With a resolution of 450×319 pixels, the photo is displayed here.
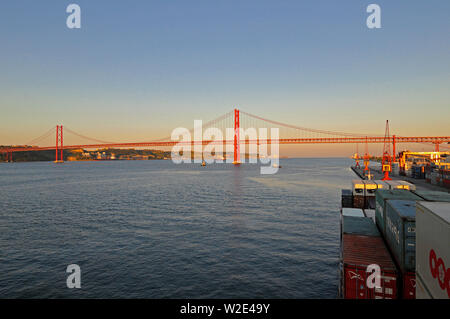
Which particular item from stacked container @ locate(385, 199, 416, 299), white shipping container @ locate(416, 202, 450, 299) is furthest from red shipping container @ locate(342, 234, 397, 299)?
white shipping container @ locate(416, 202, 450, 299)

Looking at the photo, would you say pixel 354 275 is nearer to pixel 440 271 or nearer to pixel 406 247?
pixel 406 247

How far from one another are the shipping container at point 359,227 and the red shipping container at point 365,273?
263cm

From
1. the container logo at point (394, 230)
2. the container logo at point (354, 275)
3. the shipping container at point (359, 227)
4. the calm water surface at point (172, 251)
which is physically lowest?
the calm water surface at point (172, 251)

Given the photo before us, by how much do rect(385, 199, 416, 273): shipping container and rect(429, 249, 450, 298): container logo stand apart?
327cm

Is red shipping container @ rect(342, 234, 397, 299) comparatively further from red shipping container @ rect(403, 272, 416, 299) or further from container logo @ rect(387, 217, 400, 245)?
container logo @ rect(387, 217, 400, 245)

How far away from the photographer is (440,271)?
328 inches

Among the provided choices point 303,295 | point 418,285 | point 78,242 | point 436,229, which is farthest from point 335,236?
point 78,242

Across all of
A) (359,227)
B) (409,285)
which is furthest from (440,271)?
(359,227)

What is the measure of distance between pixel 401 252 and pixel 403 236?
32.2 inches

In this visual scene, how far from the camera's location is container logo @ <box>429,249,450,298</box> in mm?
7957

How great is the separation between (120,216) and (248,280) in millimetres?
24461

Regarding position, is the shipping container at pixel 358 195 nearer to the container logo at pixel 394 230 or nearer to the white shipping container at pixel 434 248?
the container logo at pixel 394 230

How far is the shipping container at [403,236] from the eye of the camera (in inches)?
473

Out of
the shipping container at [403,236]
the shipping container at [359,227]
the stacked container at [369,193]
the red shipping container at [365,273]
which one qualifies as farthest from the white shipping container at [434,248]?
the stacked container at [369,193]
